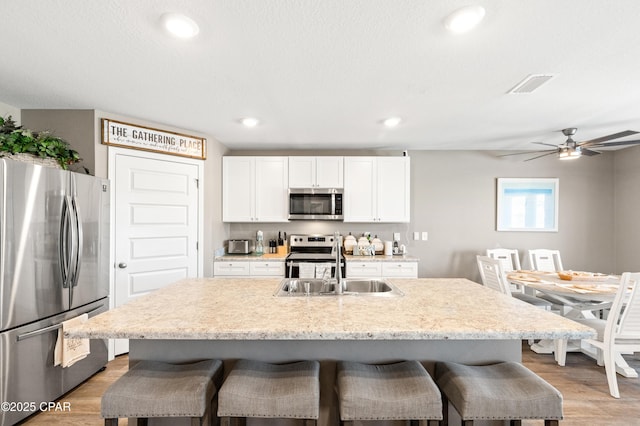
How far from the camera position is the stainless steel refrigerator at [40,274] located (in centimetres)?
190

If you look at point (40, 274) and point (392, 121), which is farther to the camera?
point (392, 121)

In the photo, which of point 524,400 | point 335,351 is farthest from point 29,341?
point 524,400

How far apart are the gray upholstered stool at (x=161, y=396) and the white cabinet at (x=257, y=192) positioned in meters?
2.79

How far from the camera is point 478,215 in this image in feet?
14.4

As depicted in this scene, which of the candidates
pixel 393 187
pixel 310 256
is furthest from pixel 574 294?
pixel 310 256

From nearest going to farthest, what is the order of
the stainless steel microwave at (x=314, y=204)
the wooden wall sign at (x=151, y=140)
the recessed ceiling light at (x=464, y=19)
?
1. the recessed ceiling light at (x=464, y=19)
2. the wooden wall sign at (x=151, y=140)
3. the stainless steel microwave at (x=314, y=204)

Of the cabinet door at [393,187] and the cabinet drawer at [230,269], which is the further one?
the cabinet door at [393,187]

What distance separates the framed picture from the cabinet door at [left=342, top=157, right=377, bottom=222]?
6.41 feet

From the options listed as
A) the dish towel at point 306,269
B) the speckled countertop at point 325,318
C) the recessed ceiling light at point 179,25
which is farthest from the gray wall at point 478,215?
the recessed ceiling light at point 179,25

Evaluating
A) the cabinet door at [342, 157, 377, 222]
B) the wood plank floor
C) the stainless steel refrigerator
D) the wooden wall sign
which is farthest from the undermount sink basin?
the wooden wall sign

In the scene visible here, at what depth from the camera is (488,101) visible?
259 cm

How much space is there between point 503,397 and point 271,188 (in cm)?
339

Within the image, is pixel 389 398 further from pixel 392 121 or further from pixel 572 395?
pixel 392 121

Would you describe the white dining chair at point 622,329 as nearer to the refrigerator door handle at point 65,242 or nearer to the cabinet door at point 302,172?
the cabinet door at point 302,172
